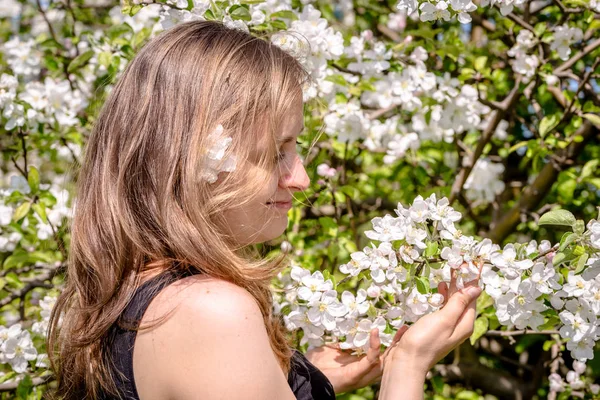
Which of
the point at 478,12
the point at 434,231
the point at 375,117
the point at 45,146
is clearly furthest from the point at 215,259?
the point at 478,12

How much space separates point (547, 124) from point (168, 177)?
4.58 feet

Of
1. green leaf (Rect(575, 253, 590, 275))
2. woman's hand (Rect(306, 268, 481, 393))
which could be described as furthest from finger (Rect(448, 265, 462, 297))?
green leaf (Rect(575, 253, 590, 275))

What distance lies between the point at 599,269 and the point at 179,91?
2.79 feet

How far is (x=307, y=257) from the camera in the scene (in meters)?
2.32

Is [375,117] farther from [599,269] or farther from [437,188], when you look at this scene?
[599,269]

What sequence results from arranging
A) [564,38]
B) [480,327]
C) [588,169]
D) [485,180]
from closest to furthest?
[480,327], [564,38], [588,169], [485,180]

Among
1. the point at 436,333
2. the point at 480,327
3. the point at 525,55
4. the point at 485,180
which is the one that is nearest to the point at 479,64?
the point at 525,55

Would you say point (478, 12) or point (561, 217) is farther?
point (478, 12)

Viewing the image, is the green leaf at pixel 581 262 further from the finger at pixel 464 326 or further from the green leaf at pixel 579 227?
the finger at pixel 464 326

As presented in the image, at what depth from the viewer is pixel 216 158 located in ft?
4.39

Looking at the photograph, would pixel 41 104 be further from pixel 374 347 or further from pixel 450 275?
pixel 450 275

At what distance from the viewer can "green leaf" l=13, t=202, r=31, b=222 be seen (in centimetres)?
227

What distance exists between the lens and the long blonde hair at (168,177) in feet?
4.38

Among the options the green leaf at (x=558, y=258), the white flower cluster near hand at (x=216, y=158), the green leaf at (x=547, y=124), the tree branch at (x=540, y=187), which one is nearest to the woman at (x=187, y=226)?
the white flower cluster near hand at (x=216, y=158)
